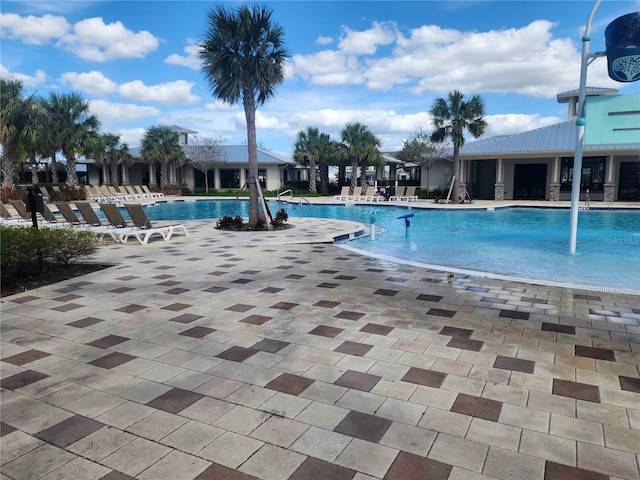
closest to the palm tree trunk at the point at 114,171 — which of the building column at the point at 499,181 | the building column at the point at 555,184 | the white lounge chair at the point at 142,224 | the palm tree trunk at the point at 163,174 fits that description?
the palm tree trunk at the point at 163,174

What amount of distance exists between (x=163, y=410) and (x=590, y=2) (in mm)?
10876

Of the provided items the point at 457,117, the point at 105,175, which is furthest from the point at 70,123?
the point at 457,117

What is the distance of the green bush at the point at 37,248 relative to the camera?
661cm

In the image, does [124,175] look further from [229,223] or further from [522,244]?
[522,244]

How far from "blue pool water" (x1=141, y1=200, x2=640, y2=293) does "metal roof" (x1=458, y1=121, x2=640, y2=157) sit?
16.9ft

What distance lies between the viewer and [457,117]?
24.0 meters

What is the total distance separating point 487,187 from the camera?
32.7 meters

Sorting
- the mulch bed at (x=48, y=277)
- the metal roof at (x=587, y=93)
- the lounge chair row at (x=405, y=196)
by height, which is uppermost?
the metal roof at (x=587, y=93)

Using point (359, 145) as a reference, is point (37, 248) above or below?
below

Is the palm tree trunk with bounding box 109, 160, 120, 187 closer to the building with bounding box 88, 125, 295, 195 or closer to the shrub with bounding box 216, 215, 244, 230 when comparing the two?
the building with bounding box 88, 125, 295, 195

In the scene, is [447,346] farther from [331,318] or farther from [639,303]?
[639,303]

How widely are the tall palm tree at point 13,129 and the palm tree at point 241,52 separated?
1613 centimetres

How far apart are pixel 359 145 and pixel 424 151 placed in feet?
16.0

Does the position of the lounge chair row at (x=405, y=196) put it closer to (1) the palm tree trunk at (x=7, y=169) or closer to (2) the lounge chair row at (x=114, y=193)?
(2) the lounge chair row at (x=114, y=193)
